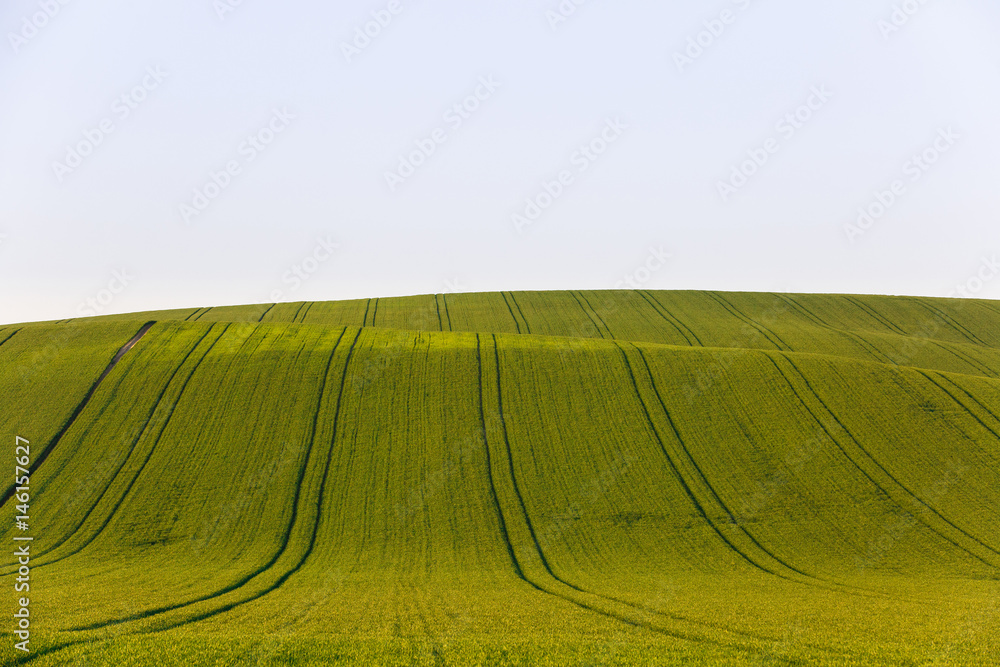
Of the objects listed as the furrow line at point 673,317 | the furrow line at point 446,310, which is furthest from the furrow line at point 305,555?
the furrow line at point 673,317

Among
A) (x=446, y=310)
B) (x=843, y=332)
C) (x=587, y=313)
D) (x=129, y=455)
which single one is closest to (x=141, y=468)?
(x=129, y=455)

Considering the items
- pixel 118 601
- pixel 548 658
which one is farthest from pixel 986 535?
pixel 118 601

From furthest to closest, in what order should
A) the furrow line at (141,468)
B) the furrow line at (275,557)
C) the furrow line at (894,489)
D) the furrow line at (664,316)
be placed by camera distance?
the furrow line at (664,316) → the furrow line at (894,489) → the furrow line at (141,468) → the furrow line at (275,557)

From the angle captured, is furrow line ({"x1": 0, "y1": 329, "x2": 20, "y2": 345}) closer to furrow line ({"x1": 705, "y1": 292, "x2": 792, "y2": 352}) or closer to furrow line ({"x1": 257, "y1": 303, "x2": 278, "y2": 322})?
furrow line ({"x1": 257, "y1": 303, "x2": 278, "y2": 322})

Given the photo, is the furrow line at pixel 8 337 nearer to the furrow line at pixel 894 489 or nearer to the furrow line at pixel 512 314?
the furrow line at pixel 512 314

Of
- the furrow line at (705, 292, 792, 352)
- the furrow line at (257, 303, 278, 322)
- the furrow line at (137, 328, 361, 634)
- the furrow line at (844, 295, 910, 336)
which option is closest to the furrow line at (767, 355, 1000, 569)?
the furrow line at (705, 292, 792, 352)

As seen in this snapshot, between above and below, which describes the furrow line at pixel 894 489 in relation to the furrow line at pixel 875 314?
below

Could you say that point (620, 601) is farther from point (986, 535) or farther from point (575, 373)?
point (575, 373)

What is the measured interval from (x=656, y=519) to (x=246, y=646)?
17590 millimetres

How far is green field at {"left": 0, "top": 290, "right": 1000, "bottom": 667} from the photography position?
1392 centimetres

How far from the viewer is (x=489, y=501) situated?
2734cm

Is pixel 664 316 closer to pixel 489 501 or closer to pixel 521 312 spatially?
pixel 521 312

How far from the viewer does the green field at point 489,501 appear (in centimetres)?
1392

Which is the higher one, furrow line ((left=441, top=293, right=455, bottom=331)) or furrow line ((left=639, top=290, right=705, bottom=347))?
furrow line ((left=639, top=290, right=705, bottom=347))
